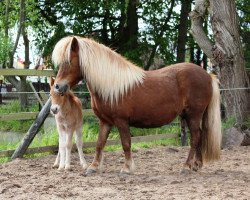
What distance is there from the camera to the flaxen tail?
6617mm

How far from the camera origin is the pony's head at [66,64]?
596 centimetres

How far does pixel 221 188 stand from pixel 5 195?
235 cm

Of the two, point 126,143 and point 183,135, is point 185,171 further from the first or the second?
point 183,135

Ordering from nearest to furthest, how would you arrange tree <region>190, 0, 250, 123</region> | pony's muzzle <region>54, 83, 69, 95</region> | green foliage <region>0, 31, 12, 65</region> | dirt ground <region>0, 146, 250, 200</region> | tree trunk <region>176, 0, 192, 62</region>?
dirt ground <region>0, 146, 250, 200</region> < pony's muzzle <region>54, 83, 69, 95</region> < tree <region>190, 0, 250, 123</region> < green foliage <region>0, 31, 12, 65</region> < tree trunk <region>176, 0, 192, 62</region>

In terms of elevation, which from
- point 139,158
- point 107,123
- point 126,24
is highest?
point 126,24

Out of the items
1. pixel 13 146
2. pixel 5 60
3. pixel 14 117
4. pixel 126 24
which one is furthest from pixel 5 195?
pixel 126 24

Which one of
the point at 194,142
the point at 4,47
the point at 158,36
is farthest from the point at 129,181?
the point at 158,36

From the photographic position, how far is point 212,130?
6625 mm

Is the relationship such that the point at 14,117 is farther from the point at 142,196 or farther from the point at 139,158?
the point at 142,196

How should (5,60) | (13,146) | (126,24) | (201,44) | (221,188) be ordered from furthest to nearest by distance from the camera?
(126,24)
(5,60)
(201,44)
(13,146)
(221,188)

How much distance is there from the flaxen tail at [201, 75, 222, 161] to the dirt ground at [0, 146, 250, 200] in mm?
270

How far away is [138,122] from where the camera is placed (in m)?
6.34

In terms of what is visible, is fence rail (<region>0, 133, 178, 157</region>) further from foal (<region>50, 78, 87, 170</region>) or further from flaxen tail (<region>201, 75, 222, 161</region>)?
flaxen tail (<region>201, 75, 222, 161</region>)

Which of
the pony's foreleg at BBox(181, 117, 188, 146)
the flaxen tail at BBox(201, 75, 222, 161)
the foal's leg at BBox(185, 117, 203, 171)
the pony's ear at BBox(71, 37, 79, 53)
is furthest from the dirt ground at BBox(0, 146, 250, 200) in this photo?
the pony's foreleg at BBox(181, 117, 188, 146)
